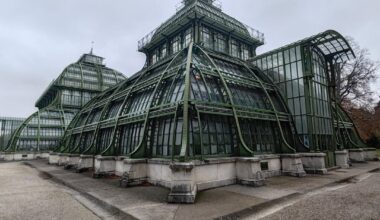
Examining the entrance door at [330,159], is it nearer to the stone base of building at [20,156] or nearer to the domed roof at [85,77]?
the stone base of building at [20,156]

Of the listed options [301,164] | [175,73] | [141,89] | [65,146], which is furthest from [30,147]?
[301,164]

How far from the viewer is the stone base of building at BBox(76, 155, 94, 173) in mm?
25323

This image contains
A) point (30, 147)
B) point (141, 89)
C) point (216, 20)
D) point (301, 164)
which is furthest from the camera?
point (30, 147)

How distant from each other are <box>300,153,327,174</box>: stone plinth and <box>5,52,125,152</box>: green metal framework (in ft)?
138

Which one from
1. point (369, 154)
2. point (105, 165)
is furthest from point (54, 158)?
point (369, 154)

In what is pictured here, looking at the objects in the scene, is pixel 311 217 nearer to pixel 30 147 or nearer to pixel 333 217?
pixel 333 217

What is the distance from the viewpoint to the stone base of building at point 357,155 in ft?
101

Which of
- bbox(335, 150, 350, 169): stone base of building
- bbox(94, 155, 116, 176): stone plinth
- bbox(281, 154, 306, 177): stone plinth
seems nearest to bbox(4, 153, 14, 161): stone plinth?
bbox(94, 155, 116, 176): stone plinth

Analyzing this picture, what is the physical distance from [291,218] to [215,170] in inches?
264

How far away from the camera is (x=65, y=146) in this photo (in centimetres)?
3738

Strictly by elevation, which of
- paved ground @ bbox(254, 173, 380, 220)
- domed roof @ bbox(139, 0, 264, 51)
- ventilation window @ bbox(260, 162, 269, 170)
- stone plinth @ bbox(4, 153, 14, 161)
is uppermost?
domed roof @ bbox(139, 0, 264, 51)

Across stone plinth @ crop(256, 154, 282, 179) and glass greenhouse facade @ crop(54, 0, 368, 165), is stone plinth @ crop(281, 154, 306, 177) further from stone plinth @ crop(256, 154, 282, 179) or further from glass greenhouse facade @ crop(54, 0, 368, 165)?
glass greenhouse facade @ crop(54, 0, 368, 165)

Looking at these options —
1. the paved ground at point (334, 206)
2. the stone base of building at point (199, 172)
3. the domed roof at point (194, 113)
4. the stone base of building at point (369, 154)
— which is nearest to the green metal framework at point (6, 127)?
the domed roof at point (194, 113)

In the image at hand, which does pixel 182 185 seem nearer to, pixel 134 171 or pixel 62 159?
pixel 134 171
